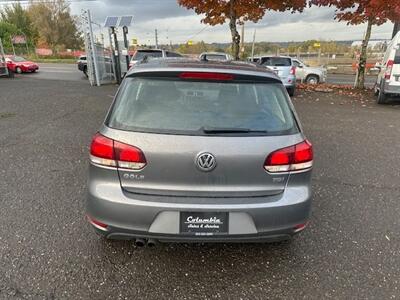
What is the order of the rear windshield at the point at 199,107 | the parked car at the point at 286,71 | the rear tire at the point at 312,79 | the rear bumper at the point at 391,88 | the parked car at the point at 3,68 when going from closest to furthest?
the rear windshield at the point at 199,107
the rear bumper at the point at 391,88
the parked car at the point at 286,71
the rear tire at the point at 312,79
the parked car at the point at 3,68

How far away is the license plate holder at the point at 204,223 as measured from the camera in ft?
6.61

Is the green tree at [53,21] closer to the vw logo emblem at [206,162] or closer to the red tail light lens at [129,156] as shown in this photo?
the red tail light lens at [129,156]

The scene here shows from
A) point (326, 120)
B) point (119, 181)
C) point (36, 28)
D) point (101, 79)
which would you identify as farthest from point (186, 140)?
point (36, 28)

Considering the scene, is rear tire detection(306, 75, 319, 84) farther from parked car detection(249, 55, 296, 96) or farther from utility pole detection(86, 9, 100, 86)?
utility pole detection(86, 9, 100, 86)

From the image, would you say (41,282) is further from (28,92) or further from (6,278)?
(28,92)

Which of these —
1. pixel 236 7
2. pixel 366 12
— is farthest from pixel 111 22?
pixel 366 12

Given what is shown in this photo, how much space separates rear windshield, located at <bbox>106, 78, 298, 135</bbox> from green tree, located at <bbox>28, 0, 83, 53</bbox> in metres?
52.9

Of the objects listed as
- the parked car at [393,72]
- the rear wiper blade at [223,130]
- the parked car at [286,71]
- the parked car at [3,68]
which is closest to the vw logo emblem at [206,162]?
the rear wiper blade at [223,130]

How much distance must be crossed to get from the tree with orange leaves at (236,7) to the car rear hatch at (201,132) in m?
11.8

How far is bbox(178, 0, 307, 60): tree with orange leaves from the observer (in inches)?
494

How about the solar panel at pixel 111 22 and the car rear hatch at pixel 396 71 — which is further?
the solar panel at pixel 111 22

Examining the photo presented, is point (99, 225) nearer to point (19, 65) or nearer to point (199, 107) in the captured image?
point (199, 107)

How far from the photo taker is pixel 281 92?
235cm

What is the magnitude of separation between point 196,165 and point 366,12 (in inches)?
452
